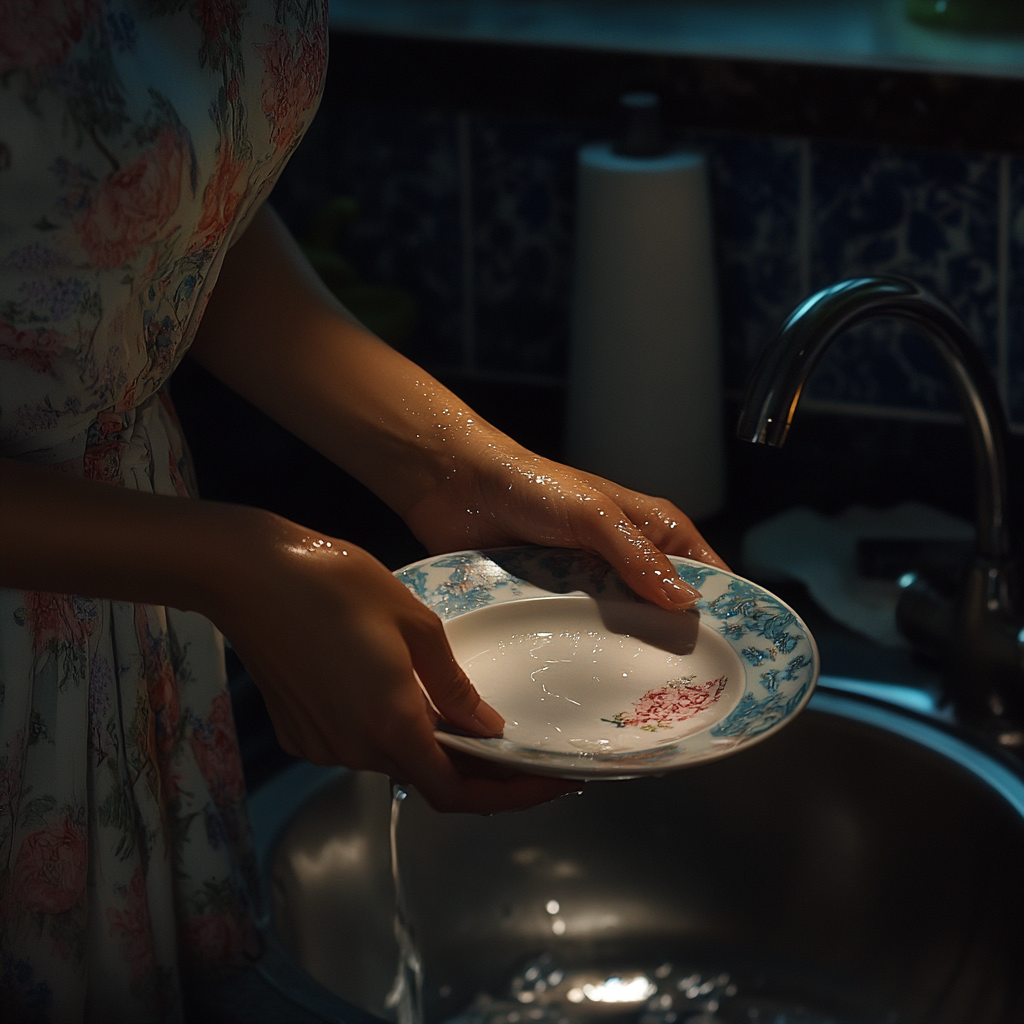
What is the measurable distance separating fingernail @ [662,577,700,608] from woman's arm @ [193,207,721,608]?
0.05 meters

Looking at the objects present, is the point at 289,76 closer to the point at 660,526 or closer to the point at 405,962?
the point at 660,526

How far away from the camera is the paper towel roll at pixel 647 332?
46.1 inches

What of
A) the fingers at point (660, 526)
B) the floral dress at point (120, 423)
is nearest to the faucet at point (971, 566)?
the fingers at point (660, 526)

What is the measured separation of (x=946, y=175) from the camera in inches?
45.6

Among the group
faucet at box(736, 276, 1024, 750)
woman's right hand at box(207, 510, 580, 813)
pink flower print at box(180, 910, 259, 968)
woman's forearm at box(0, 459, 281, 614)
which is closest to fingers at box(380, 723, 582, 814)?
woman's right hand at box(207, 510, 580, 813)

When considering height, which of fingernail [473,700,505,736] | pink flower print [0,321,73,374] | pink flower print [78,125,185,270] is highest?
pink flower print [78,125,185,270]

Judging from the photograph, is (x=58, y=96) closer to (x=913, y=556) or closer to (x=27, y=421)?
(x=27, y=421)

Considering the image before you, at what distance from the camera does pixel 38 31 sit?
0.55 metres

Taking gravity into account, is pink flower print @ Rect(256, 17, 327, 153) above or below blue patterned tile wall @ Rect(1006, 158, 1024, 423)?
above

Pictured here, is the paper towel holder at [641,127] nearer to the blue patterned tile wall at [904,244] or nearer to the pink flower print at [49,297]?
the blue patterned tile wall at [904,244]

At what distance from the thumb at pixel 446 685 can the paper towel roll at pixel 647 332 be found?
24.3 inches

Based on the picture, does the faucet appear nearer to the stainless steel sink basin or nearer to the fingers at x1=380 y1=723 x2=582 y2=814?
the stainless steel sink basin

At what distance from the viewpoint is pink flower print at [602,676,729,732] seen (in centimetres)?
70

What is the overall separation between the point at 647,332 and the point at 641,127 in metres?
0.17
